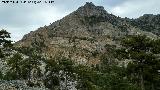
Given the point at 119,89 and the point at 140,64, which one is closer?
the point at 140,64

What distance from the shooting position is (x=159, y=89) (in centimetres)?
8275

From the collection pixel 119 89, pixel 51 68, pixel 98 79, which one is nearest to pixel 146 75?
pixel 119 89

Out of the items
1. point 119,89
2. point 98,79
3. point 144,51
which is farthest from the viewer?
point 98,79

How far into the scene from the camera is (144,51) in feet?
202

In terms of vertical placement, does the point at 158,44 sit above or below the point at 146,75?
above

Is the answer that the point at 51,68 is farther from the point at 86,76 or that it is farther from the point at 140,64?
the point at 140,64

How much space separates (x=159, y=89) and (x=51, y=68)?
1815 inches

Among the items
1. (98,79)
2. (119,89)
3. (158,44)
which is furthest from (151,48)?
(98,79)

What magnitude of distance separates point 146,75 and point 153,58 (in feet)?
12.2

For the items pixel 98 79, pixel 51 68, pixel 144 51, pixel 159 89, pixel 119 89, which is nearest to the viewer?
pixel 144 51

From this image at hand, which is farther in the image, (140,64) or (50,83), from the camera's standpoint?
(50,83)

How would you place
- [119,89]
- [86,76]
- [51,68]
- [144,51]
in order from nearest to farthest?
[144,51] < [119,89] < [51,68] < [86,76]

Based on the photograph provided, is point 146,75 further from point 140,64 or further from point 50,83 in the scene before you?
point 50,83

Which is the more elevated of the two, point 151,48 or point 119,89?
point 151,48
